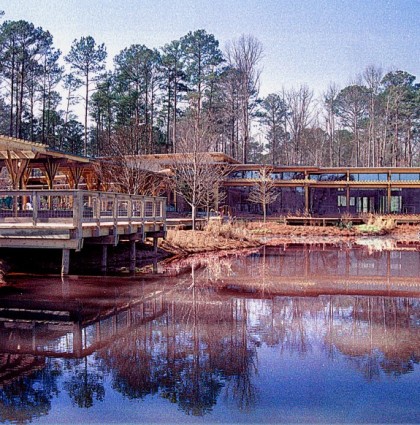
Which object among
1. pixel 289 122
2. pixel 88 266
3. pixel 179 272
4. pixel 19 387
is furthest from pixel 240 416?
pixel 289 122

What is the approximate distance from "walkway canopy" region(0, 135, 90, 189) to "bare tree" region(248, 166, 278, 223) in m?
14.8

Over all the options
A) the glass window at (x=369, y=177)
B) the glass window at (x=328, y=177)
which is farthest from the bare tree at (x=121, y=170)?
the glass window at (x=369, y=177)

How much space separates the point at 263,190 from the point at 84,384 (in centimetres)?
3036

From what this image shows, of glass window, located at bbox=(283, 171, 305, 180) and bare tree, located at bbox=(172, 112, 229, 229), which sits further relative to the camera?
glass window, located at bbox=(283, 171, 305, 180)

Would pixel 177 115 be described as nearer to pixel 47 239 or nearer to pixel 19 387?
pixel 47 239

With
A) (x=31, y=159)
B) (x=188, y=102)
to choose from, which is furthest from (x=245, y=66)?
(x=31, y=159)

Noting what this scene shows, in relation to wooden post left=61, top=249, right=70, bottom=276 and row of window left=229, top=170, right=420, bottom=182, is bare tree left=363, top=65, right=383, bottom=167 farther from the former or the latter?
wooden post left=61, top=249, right=70, bottom=276

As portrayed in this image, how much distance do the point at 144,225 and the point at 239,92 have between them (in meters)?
34.6

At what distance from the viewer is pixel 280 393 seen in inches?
216

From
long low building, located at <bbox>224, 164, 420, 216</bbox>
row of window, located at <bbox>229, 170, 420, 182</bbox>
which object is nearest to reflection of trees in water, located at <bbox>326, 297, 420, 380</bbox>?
long low building, located at <bbox>224, 164, 420, 216</bbox>

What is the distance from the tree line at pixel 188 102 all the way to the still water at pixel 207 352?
22690 mm

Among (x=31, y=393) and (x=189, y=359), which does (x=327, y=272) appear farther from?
(x=31, y=393)

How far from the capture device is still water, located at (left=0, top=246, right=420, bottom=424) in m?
5.11

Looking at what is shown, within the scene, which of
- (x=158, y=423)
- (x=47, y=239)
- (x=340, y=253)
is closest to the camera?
(x=158, y=423)
